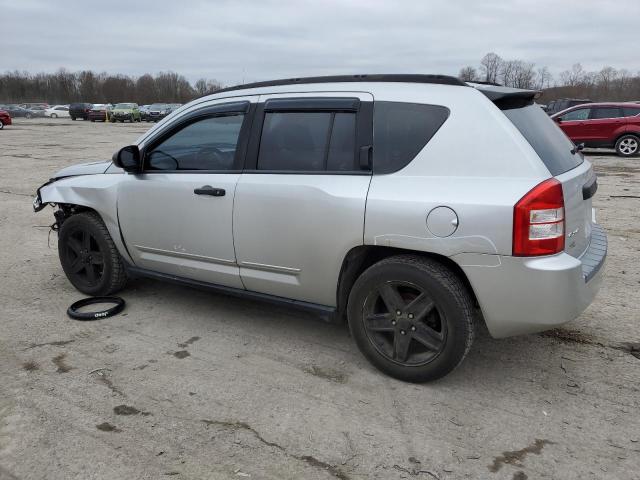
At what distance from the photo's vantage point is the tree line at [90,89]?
97000 millimetres

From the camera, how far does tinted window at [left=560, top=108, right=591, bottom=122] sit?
1700 centimetres

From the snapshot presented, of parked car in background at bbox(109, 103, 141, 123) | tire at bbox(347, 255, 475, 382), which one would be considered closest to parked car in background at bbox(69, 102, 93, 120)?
parked car in background at bbox(109, 103, 141, 123)

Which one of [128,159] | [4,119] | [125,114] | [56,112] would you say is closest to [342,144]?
[128,159]

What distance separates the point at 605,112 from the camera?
1672cm

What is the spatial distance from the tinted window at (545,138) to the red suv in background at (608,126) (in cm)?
1452

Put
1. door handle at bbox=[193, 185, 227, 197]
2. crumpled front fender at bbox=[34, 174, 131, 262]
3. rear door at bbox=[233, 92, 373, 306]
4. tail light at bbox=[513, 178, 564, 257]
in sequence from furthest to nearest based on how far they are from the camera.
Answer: crumpled front fender at bbox=[34, 174, 131, 262]
door handle at bbox=[193, 185, 227, 197]
rear door at bbox=[233, 92, 373, 306]
tail light at bbox=[513, 178, 564, 257]

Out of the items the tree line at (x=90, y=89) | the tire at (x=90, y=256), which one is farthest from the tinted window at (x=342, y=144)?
the tree line at (x=90, y=89)

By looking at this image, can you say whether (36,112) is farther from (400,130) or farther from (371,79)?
(400,130)

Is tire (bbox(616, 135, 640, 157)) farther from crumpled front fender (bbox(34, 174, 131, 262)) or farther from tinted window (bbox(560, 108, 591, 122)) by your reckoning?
crumpled front fender (bbox(34, 174, 131, 262))

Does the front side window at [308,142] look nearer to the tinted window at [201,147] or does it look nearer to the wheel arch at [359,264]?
the tinted window at [201,147]

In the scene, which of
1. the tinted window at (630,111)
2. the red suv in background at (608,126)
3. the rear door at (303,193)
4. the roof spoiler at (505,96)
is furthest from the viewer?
the red suv in background at (608,126)

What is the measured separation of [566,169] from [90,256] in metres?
3.87

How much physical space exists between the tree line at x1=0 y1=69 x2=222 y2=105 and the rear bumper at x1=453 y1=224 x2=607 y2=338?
97993 millimetres

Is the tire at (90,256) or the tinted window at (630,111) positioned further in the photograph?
the tinted window at (630,111)
